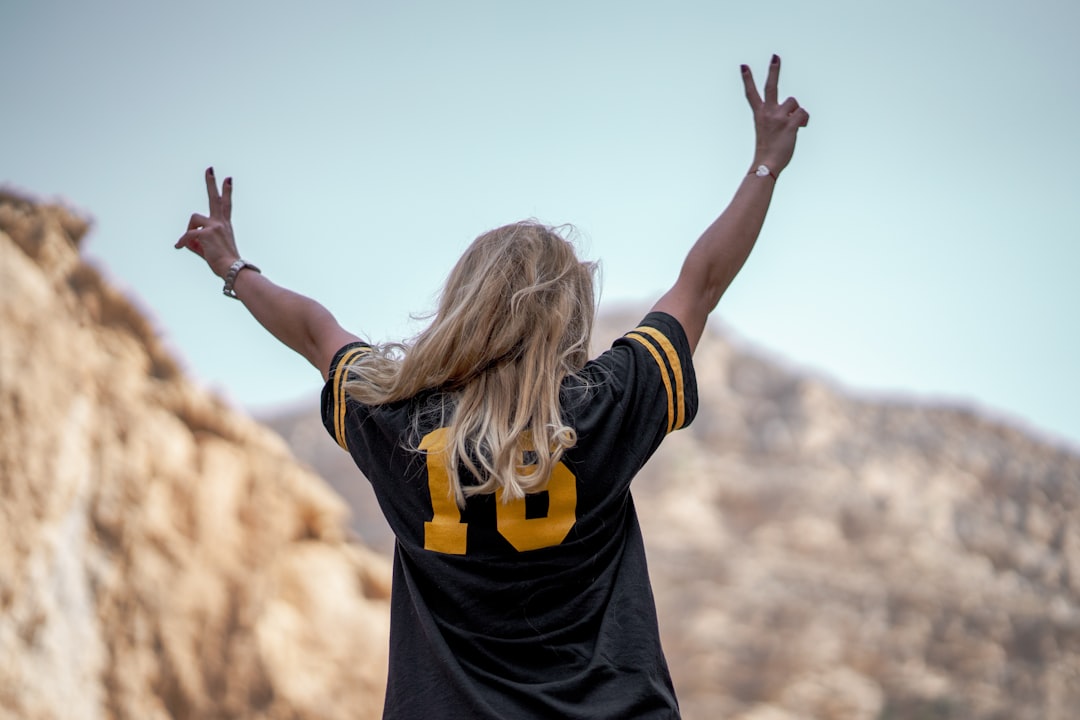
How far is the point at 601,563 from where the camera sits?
126 cm

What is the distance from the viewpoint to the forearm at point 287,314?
1533 millimetres

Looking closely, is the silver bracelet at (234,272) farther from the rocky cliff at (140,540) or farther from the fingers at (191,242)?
the rocky cliff at (140,540)

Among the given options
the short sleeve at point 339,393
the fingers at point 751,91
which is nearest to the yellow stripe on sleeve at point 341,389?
the short sleeve at point 339,393

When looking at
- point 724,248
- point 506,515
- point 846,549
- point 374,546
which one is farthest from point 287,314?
point 846,549

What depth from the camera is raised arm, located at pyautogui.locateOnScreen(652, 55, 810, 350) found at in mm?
1405

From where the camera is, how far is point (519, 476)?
1210mm

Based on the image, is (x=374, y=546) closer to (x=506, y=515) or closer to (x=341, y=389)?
(x=341, y=389)

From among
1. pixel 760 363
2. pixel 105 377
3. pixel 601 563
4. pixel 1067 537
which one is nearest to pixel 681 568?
pixel 760 363

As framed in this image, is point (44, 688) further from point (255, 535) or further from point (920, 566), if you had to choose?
point (920, 566)

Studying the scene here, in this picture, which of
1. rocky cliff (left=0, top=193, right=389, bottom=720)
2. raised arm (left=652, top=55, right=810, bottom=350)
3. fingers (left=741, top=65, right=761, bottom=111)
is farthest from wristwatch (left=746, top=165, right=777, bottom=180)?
rocky cliff (left=0, top=193, right=389, bottom=720)

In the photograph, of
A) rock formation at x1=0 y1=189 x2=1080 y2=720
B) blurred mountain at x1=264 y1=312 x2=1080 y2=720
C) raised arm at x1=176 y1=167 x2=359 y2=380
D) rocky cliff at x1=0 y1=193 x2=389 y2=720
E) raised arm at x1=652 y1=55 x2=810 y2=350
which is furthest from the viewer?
blurred mountain at x1=264 y1=312 x2=1080 y2=720

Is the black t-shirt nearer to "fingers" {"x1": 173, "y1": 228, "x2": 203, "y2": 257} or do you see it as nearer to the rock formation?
"fingers" {"x1": 173, "y1": 228, "x2": 203, "y2": 257}

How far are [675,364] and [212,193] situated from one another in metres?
0.93

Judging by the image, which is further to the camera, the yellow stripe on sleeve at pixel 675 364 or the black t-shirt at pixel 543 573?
the yellow stripe on sleeve at pixel 675 364
